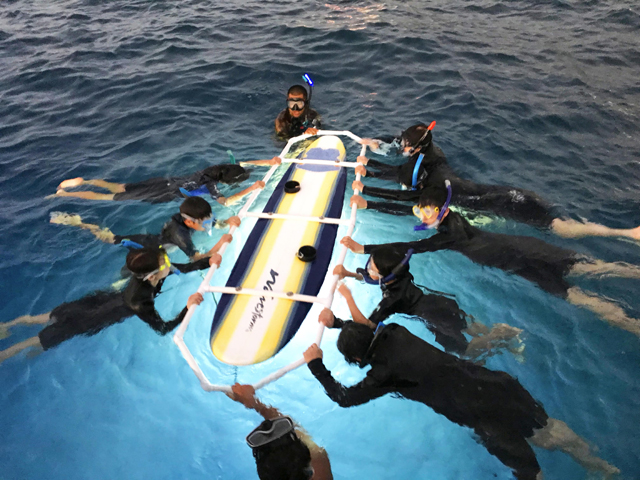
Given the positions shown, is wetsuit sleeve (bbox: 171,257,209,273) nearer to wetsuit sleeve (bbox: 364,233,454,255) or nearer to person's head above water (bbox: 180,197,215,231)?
person's head above water (bbox: 180,197,215,231)

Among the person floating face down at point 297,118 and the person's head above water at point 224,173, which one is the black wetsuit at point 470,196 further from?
the person floating face down at point 297,118

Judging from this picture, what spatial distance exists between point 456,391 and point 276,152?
5.69m

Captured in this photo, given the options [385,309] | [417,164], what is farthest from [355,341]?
[417,164]

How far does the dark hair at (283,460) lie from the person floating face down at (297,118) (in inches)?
219

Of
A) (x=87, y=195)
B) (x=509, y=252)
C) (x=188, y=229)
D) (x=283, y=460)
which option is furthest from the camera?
(x=87, y=195)

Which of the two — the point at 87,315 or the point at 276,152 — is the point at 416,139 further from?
the point at 87,315

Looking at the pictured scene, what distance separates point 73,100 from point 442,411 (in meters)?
10.8

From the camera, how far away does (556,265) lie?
4.48 metres

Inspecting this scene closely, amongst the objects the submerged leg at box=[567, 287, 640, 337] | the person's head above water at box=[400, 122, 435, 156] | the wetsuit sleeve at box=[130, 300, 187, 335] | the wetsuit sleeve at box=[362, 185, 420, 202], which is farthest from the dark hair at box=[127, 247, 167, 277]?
the submerged leg at box=[567, 287, 640, 337]

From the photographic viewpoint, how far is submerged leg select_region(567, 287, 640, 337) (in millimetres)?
4223

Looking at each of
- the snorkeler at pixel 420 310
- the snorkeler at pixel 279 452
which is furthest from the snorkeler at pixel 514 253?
the snorkeler at pixel 279 452

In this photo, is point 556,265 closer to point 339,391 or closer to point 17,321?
point 339,391

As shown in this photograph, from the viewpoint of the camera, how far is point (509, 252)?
4.58 m

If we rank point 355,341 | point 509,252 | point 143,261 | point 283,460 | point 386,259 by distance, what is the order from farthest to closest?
point 509,252 → point 143,261 → point 386,259 → point 355,341 → point 283,460
